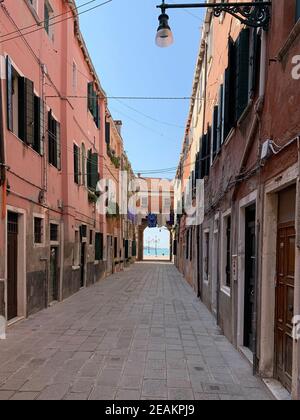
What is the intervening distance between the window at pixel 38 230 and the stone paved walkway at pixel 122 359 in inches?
69.2

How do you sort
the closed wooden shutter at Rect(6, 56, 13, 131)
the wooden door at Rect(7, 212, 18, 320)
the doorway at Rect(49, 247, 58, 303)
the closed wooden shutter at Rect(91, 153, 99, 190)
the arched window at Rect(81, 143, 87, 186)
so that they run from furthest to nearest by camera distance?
the closed wooden shutter at Rect(91, 153, 99, 190)
the arched window at Rect(81, 143, 87, 186)
the doorway at Rect(49, 247, 58, 303)
the wooden door at Rect(7, 212, 18, 320)
the closed wooden shutter at Rect(6, 56, 13, 131)

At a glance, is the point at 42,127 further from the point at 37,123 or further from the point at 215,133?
the point at 215,133

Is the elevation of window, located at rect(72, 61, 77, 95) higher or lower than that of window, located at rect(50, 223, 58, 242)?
higher

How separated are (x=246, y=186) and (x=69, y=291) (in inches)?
334

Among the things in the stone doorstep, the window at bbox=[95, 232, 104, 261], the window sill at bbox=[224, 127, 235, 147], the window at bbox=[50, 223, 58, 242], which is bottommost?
the stone doorstep

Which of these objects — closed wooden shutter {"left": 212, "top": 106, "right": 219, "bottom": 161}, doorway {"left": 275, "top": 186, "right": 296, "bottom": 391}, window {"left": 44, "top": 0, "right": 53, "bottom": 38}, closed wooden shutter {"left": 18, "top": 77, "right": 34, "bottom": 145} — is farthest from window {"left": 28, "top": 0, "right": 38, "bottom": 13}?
doorway {"left": 275, "top": 186, "right": 296, "bottom": 391}

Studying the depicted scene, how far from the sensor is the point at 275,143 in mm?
4609

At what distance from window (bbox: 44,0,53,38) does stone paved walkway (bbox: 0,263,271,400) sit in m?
7.60

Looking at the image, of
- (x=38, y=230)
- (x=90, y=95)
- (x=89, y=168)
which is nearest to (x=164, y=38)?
(x=38, y=230)

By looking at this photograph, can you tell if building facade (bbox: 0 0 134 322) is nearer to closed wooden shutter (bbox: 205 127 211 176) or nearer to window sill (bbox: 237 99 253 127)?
window sill (bbox: 237 99 253 127)

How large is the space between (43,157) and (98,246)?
9.32 metres

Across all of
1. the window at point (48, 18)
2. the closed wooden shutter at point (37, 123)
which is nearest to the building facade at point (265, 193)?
the closed wooden shutter at point (37, 123)

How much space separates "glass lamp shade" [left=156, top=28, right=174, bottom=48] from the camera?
4977 mm

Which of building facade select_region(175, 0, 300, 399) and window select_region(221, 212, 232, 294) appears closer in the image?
building facade select_region(175, 0, 300, 399)
